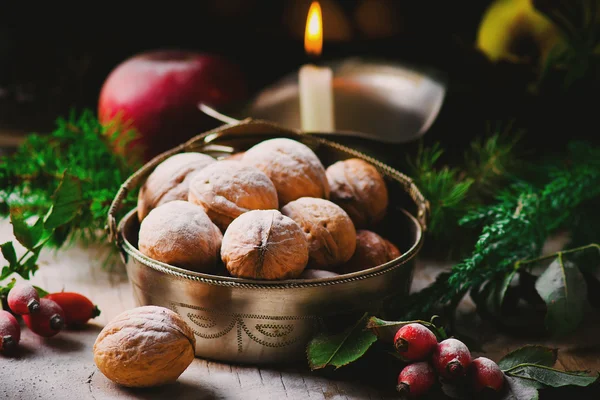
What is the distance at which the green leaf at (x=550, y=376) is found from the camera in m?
0.69

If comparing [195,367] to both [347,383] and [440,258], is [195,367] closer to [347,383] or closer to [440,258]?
[347,383]

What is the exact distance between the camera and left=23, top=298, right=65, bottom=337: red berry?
2.64 feet

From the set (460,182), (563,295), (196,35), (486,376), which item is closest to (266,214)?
(486,376)

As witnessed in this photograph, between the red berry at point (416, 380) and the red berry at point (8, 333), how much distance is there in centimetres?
44

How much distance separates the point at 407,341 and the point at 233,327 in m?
0.20

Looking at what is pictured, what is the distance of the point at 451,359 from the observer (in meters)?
0.69

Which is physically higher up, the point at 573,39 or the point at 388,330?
the point at 573,39

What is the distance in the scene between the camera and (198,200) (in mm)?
828

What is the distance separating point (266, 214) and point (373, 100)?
22.3 inches

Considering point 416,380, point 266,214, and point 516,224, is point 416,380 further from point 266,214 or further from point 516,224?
point 516,224

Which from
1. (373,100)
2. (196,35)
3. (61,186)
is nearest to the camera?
(61,186)

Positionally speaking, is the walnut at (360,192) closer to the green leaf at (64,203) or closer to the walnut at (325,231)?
the walnut at (325,231)

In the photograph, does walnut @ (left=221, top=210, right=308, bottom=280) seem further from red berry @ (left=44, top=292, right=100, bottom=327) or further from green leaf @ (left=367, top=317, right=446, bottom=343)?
red berry @ (left=44, top=292, right=100, bottom=327)

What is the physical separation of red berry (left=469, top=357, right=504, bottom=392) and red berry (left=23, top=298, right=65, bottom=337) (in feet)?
1.56
